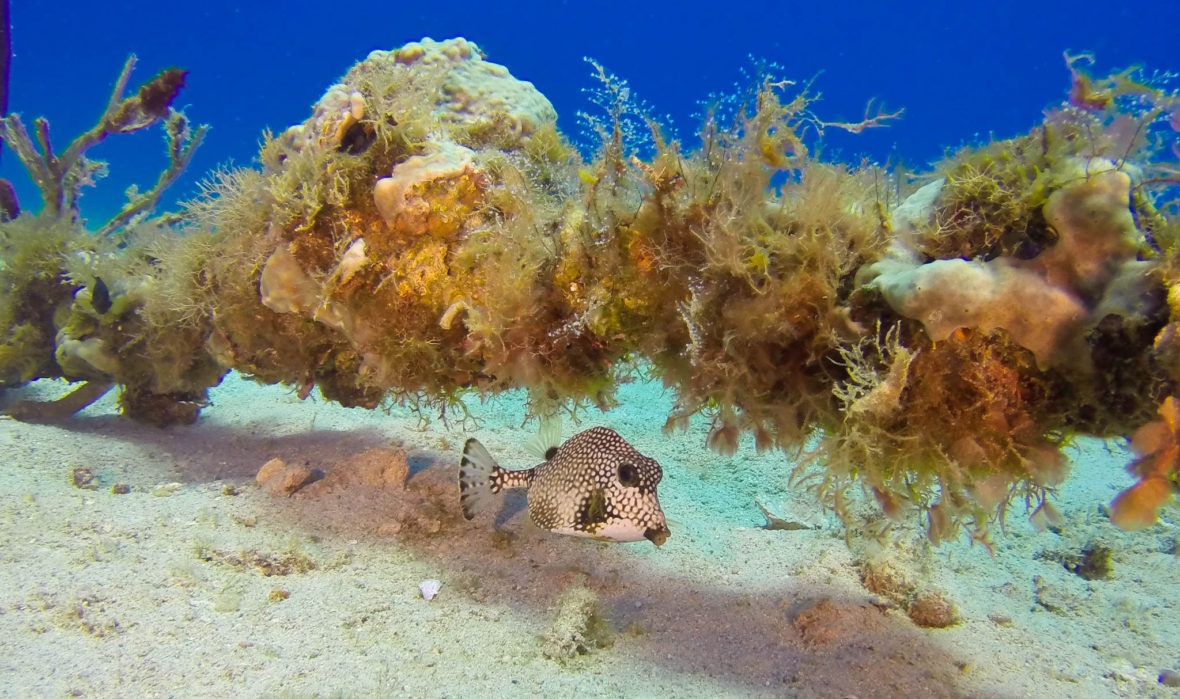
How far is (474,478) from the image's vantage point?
13.6 ft

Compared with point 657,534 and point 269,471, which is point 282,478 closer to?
point 269,471

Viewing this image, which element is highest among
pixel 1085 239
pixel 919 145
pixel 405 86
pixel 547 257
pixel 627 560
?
pixel 919 145

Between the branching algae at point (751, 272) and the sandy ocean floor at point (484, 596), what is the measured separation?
58cm

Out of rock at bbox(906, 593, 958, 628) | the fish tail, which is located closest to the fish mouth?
the fish tail

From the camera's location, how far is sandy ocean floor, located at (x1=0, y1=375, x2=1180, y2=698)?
3162 millimetres

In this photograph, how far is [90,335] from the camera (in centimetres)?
590

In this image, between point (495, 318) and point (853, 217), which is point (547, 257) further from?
point (853, 217)

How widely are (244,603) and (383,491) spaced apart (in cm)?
161

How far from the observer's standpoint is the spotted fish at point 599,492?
3.37 metres

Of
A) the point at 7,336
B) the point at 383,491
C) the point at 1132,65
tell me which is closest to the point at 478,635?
the point at 383,491

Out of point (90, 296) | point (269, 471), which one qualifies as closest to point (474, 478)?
point (269, 471)

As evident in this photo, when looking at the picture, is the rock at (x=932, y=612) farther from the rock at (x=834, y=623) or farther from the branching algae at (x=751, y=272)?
the branching algae at (x=751, y=272)

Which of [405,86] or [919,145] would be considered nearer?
[405,86]

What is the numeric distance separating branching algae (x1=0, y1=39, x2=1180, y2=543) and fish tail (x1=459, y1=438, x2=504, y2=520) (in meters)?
0.54
